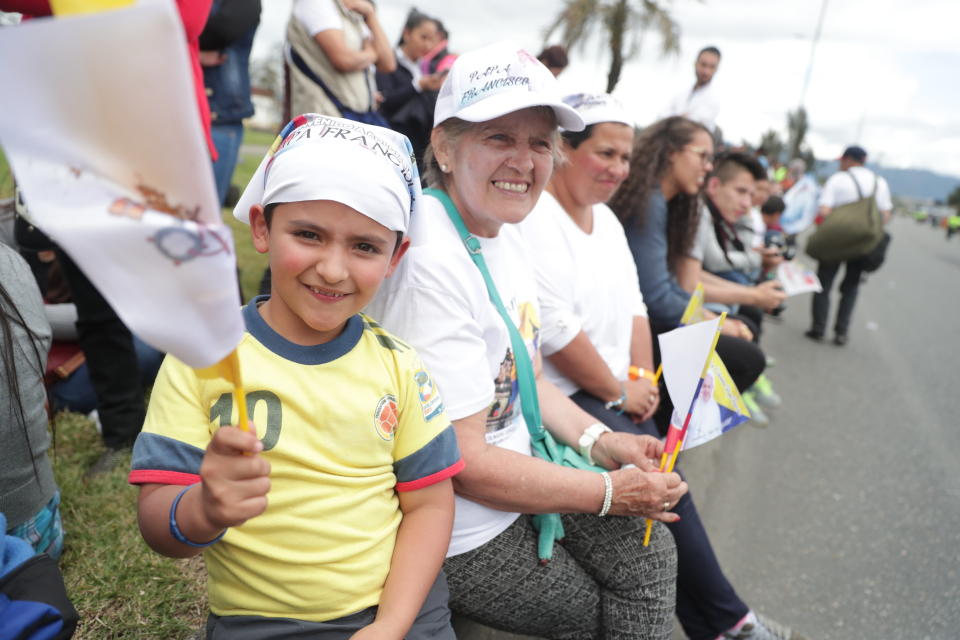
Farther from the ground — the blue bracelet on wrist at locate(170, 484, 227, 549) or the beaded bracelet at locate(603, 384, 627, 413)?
the blue bracelet on wrist at locate(170, 484, 227, 549)

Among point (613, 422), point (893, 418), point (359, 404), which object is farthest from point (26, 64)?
point (893, 418)

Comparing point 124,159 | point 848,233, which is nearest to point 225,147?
point 124,159

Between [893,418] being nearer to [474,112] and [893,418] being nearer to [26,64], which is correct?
[474,112]

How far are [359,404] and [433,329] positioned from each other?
36 cm

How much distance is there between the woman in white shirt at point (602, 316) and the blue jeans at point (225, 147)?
1435 millimetres

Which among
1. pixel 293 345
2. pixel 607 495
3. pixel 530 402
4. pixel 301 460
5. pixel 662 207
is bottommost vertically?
pixel 607 495

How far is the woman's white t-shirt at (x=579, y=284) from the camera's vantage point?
234cm

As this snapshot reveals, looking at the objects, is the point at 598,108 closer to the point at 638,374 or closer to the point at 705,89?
the point at 638,374

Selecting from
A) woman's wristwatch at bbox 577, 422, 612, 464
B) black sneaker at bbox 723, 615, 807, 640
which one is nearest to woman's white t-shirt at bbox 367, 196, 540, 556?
woman's wristwatch at bbox 577, 422, 612, 464

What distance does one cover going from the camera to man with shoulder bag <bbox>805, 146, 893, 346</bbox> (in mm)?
6875

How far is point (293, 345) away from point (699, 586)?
1.70 meters

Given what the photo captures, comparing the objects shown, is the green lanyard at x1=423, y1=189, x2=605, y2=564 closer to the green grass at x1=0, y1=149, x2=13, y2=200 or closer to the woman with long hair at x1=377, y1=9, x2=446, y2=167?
the woman with long hair at x1=377, y1=9, x2=446, y2=167

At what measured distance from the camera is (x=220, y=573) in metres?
1.25

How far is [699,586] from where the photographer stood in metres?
2.22
